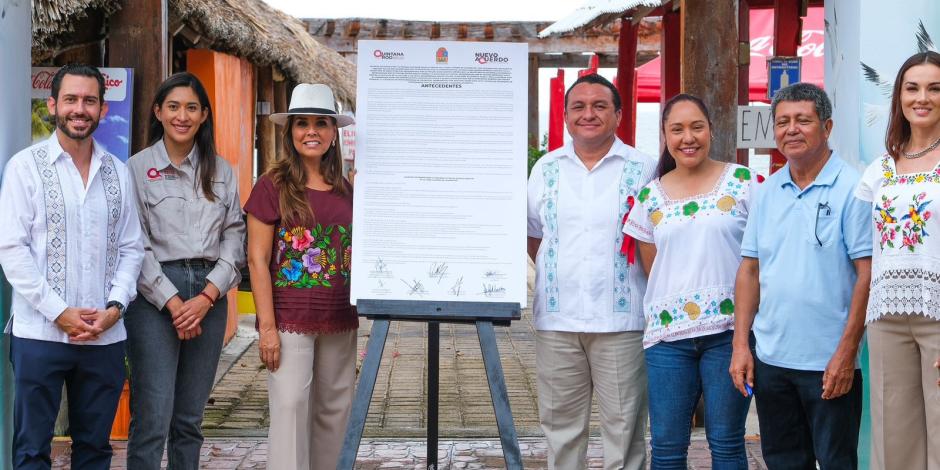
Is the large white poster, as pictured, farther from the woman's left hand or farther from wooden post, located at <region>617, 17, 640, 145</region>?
wooden post, located at <region>617, 17, 640, 145</region>

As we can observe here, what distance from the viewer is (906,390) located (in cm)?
369

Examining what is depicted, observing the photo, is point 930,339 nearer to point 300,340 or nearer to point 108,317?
point 300,340

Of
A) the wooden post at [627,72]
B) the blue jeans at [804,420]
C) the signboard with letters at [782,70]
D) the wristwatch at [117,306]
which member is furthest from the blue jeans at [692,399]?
the wooden post at [627,72]

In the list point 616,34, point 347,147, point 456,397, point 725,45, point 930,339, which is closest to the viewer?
point 930,339

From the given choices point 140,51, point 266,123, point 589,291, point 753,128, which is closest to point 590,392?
point 589,291

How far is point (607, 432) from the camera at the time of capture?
4.48m

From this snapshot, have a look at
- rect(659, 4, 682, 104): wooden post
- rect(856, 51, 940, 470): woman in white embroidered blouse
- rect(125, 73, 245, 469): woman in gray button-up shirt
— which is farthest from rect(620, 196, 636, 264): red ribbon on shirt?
rect(659, 4, 682, 104): wooden post

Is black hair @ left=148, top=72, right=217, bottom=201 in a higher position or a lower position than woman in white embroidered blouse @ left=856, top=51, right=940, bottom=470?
higher

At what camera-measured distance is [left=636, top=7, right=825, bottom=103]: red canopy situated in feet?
38.9

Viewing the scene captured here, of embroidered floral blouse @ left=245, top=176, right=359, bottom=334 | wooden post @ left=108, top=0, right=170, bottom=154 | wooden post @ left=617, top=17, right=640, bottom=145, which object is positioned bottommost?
embroidered floral blouse @ left=245, top=176, right=359, bottom=334

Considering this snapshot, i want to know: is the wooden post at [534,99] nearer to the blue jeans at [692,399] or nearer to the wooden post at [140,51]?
the wooden post at [140,51]

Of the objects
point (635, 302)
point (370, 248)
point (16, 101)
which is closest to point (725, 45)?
point (635, 302)

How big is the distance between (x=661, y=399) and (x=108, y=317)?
6.89 feet

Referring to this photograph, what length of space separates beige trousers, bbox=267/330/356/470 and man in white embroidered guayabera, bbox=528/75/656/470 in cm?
83
